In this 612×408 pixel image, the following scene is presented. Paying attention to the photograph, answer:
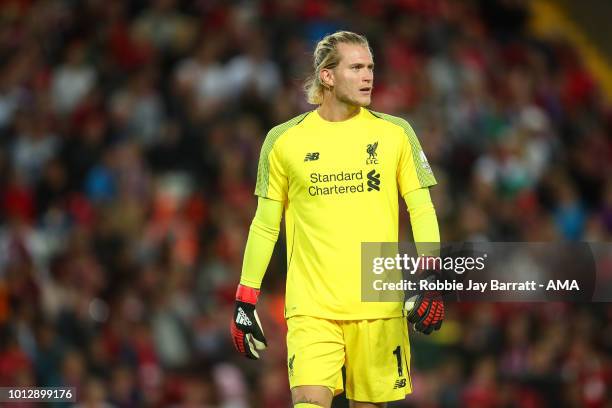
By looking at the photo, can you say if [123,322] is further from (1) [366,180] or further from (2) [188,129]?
(1) [366,180]

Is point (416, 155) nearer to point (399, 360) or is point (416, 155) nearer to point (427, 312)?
point (427, 312)

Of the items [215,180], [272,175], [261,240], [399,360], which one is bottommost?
[399,360]

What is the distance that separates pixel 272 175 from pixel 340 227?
518 mm

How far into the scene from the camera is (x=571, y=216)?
14977 mm

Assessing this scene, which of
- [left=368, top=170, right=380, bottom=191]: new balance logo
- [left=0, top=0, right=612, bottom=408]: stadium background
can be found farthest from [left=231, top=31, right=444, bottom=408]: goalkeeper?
[left=0, top=0, right=612, bottom=408]: stadium background

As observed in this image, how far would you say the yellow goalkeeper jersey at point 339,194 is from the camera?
7125mm

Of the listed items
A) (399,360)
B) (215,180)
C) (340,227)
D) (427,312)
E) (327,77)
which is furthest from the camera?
(215,180)

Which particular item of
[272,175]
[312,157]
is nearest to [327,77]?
[312,157]

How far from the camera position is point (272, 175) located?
24.1 ft

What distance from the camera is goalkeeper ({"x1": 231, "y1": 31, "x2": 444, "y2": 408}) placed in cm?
712

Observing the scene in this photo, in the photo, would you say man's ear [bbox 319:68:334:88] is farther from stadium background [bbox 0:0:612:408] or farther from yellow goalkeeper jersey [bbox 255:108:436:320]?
stadium background [bbox 0:0:612:408]

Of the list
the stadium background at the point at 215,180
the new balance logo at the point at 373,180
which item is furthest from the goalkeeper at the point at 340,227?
the stadium background at the point at 215,180

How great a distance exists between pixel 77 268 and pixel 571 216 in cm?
567

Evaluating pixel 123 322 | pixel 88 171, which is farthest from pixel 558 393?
pixel 88 171
